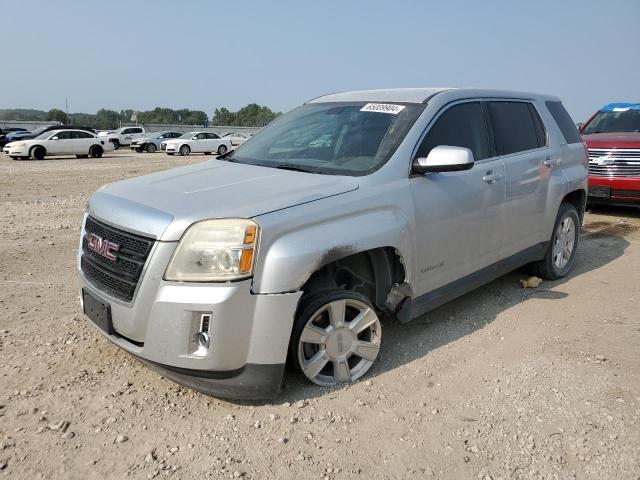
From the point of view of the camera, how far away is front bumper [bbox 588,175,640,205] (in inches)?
324

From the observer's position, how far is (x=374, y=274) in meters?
3.45

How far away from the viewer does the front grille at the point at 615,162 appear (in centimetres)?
823

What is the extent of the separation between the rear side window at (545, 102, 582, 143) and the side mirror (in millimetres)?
2412

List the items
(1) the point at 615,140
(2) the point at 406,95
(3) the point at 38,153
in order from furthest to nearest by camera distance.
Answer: (3) the point at 38,153, (1) the point at 615,140, (2) the point at 406,95

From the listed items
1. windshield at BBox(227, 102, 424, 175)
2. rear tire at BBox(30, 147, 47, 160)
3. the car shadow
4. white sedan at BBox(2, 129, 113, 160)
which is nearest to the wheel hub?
the car shadow

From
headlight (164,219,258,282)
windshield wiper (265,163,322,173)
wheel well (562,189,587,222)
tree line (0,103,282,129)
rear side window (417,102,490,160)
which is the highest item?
rear side window (417,102,490,160)

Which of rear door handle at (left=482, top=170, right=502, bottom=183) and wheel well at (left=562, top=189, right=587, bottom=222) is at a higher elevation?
rear door handle at (left=482, top=170, right=502, bottom=183)

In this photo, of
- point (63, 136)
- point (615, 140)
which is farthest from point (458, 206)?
point (63, 136)

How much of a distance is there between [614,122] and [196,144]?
25.8 metres

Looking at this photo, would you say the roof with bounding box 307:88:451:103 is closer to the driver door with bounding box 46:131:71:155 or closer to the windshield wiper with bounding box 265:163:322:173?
the windshield wiper with bounding box 265:163:322:173

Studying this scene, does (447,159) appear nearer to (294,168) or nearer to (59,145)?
(294,168)

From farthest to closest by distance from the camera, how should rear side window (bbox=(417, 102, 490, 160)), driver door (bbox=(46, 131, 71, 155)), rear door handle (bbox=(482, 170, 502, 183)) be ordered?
driver door (bbox=(46, 131, 71, 155)), rear door handle (bbox=(482, 170, 502, 183)), rear side window (bbox=(417, 102, 490, 160))

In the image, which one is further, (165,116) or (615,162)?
(165,116)

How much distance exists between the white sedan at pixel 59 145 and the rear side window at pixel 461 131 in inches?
941
